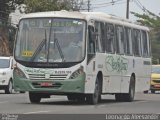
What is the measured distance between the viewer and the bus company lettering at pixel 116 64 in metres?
25.4

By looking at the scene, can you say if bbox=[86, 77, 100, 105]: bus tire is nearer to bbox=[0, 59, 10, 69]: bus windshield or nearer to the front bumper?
the front bumper

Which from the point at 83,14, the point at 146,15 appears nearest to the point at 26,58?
the point at 83,14

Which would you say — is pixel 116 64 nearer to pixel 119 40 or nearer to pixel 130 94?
pixel 119 40

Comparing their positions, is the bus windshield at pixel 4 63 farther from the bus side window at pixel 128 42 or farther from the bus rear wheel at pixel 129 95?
the bus side window at pixel 128 42

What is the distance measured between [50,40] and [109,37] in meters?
3.05

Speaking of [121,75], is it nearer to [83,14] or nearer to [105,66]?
[105,66]

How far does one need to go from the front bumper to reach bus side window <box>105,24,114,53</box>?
2.90m

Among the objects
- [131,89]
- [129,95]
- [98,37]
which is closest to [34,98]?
[98,37]

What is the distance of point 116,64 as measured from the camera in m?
26.5

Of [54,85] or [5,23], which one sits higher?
[5,23]

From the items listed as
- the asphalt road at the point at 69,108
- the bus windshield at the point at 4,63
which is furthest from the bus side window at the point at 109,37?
the bus windshield at the point at 4,63

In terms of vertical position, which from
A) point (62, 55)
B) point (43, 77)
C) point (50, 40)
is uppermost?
point (50, 40)

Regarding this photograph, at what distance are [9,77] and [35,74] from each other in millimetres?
10769

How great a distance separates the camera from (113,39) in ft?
85.8
